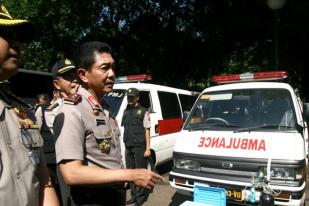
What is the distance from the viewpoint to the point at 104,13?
669 inches

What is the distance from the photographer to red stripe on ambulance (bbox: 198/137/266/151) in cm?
507

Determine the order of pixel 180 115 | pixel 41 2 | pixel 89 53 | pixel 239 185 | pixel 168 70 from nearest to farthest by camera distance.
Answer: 1. pixel 89 53
2. pixel 239 185
3. pixel 180 115
4. pixel 41 2
5. pixel 168 70

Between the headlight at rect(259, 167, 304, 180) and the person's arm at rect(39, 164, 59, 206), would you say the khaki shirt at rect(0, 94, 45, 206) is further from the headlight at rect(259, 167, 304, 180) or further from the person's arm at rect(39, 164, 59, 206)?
the headlight at rect(259, 167, 304, 180)

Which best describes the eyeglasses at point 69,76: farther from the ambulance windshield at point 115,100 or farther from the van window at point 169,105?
the van window at point 169,105

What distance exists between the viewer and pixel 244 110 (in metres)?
5.75

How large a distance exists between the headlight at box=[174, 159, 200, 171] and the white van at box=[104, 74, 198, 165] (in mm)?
2189

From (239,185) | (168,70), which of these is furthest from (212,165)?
(168,70)

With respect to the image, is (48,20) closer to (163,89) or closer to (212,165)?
(163,89)

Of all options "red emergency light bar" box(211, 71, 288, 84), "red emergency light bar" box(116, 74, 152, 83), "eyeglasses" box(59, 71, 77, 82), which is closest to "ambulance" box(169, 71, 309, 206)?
"red emergency light bar" box(211, 71, 288, 84)

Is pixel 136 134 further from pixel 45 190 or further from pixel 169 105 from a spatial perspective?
pixel 45 190

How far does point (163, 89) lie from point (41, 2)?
9.06m

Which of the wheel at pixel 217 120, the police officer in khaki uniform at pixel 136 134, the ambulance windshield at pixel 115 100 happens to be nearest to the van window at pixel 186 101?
the ambulance windshield at pixel 115 100

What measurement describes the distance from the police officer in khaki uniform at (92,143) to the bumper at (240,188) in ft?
9.05

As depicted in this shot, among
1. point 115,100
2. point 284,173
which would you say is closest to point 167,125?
point 115,100
